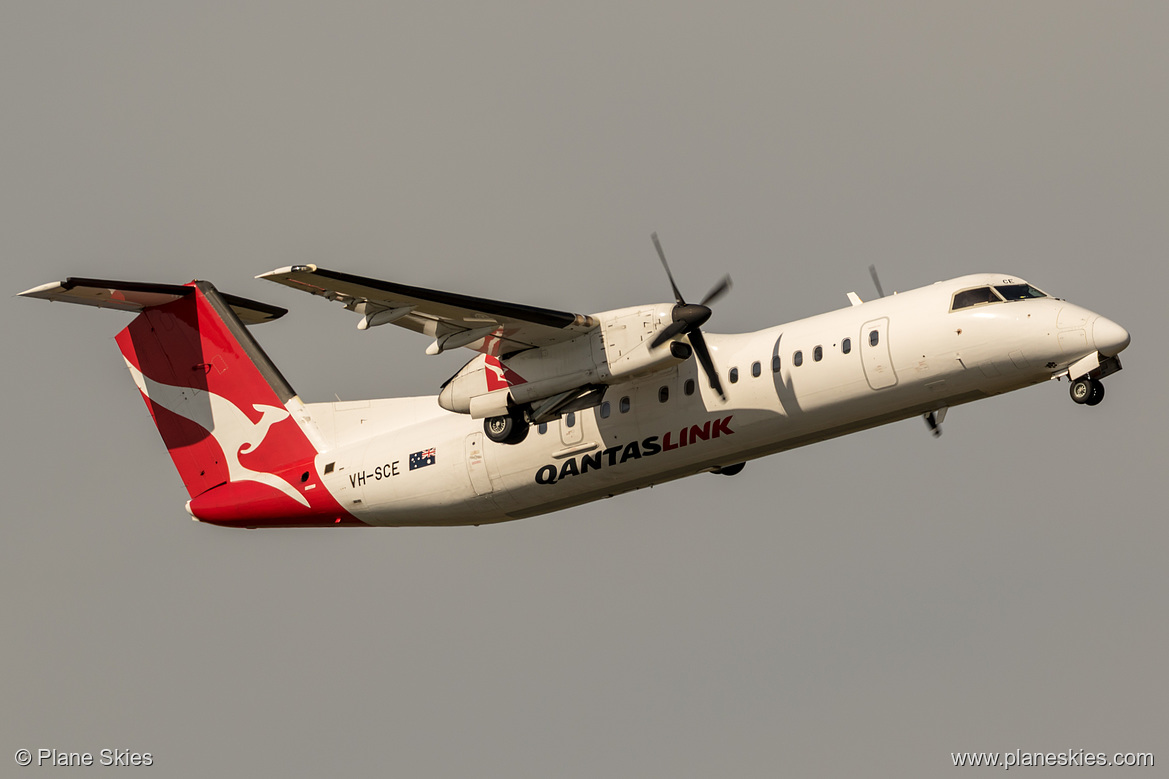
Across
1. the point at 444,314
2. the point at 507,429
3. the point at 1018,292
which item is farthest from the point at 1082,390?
the point at 444,314

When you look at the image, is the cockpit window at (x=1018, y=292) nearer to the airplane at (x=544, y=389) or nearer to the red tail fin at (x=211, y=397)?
the airplane at (x=544, y=389)

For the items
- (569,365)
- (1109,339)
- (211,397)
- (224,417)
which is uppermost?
(211,397)

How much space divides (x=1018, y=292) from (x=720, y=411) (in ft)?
14.3

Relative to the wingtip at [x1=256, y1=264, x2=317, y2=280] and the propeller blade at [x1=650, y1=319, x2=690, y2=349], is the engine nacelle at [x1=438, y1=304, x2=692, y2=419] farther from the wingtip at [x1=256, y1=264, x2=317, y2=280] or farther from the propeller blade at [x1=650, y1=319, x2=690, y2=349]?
the wingtip at [x1=256, y1=264, x2=317, y2=280]

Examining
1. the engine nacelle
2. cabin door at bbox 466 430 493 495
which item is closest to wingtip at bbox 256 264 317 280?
the engine nacelle

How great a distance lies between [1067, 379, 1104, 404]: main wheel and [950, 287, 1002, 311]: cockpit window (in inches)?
58.5

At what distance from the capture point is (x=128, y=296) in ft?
77.3

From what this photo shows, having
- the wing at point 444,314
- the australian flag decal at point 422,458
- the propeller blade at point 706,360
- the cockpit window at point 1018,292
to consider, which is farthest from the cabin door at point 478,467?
the cockpit window at point 1018,292

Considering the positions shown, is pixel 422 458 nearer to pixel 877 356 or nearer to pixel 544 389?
pixel 544 389

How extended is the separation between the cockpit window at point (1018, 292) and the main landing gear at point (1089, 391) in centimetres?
132

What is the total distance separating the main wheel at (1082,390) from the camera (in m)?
17.3

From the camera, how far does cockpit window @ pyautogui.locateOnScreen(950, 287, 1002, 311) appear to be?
18016mm

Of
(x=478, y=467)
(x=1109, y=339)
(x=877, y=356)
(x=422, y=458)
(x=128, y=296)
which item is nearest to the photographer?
(x=1109, y=339)

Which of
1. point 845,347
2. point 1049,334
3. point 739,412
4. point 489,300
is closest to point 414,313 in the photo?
point 489,300
